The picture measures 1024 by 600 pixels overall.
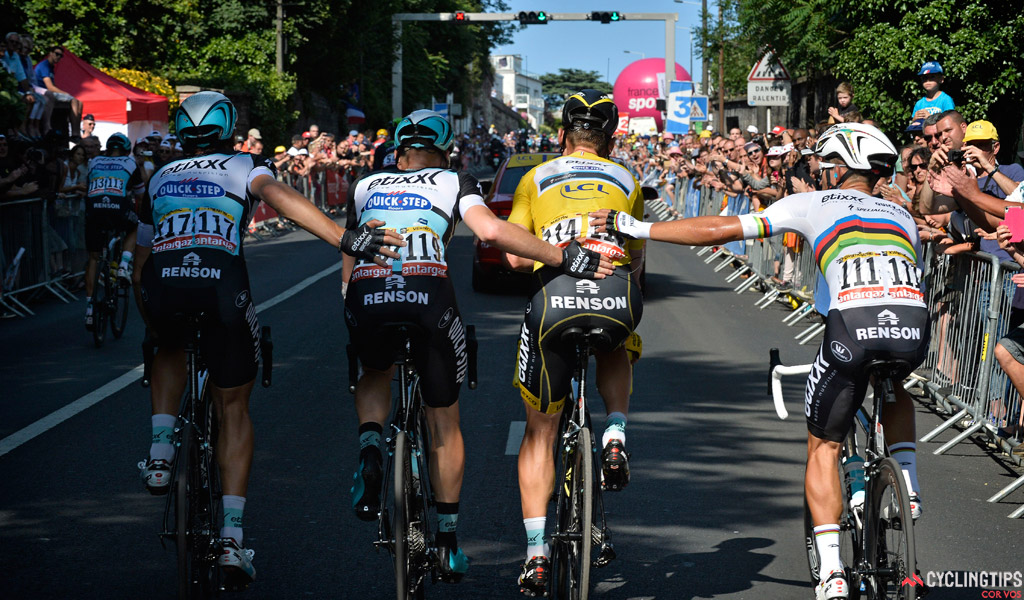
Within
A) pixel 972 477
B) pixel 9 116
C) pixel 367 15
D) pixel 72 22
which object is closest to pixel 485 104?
pixel 367 15

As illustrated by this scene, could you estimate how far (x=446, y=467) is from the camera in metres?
4.86

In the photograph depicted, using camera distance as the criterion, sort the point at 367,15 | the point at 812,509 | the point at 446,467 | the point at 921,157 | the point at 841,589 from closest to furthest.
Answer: the point at 841,589
the point at 812,509
the point at 446,467
the point at 921,157
the point at 367,15

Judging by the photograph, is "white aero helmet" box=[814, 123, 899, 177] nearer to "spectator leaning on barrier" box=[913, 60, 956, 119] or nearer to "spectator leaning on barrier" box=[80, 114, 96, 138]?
"spectator leaning on barrier" box=[913, 60, 956, 119]

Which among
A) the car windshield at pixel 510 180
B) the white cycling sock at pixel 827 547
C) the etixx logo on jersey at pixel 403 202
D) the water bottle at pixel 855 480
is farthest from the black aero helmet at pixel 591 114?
the car windshield at pixel 510 180

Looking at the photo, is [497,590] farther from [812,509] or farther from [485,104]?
[485,104]

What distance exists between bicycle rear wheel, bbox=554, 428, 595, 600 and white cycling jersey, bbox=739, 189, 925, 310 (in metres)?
1.03

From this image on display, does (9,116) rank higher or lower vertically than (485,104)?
lower

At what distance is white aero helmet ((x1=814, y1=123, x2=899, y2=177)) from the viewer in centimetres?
457

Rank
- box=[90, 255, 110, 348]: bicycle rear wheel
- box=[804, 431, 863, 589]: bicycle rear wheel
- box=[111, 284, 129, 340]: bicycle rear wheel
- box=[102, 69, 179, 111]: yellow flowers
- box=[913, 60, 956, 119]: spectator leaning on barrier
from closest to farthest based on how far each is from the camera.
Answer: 1. box=[804, 431, 863, 589]: bicycle rear wheel
2. box=[90, 255, 110, 348]: bicycle rear wheel
3. box=[111, 284, 129, 340]: bicycle rear wheel
4. box=[913, 60, 956, 119]: spectator leaning on barrier
5. box=[102, 69, 179, 111]: yellow flowers

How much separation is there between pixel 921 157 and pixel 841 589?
6.37m

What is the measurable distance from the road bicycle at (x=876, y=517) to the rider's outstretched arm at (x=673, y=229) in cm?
55

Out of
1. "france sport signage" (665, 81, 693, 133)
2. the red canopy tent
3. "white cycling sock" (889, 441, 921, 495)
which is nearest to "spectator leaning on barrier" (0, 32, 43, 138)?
the red canopy tent

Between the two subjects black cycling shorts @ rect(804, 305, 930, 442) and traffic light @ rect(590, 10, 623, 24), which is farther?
traffic light @ rect(590, 10, 623, 24)

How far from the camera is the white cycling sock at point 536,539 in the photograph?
179 inches
